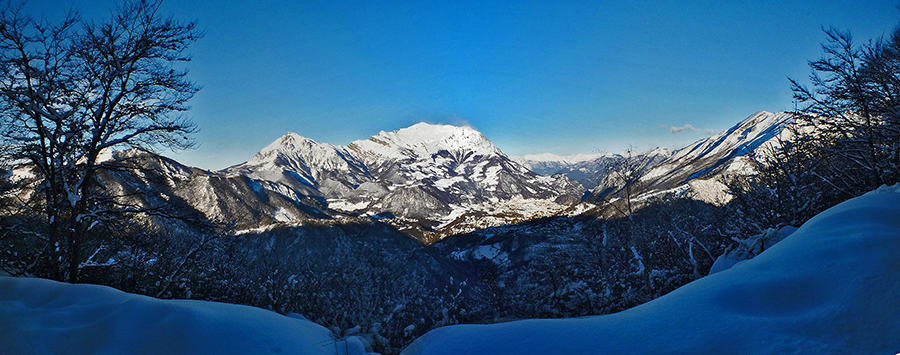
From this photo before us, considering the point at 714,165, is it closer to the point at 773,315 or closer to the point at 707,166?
the point at 707,166

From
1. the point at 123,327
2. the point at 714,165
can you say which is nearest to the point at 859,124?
the point at 123,327

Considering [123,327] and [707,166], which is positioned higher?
[707,166]

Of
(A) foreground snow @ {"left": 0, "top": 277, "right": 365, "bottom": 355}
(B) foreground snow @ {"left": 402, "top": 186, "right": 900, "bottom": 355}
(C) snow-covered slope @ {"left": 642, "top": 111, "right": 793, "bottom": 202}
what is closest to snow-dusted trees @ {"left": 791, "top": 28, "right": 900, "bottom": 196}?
(B) foreground snow @ {"left": 402, "top": 186, "right": 900, "bottom": 355}

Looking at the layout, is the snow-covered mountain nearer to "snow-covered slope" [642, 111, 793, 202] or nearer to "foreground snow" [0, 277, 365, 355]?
"snow-covered slope" [642, 111, 793, 202]

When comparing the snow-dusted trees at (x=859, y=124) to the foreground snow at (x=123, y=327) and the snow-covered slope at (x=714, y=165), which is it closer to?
the foreground snow at (x=123, y=327)

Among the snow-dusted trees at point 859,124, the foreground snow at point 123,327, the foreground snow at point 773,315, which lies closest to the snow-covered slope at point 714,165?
the snow-dusted trees at point 859,124

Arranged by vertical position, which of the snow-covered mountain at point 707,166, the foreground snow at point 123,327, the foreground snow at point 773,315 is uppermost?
the snow-covered mountain at point 707,166

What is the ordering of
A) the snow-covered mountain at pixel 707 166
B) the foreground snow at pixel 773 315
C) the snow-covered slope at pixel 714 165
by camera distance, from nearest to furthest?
the foreground snow at pixel 773 315, the snow-covered mountain at pixel 707 166, the snow-covered slope at pixel 714 165

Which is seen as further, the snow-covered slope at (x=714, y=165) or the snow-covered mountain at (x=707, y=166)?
the snow-covered slope at (x=714, y=165)
